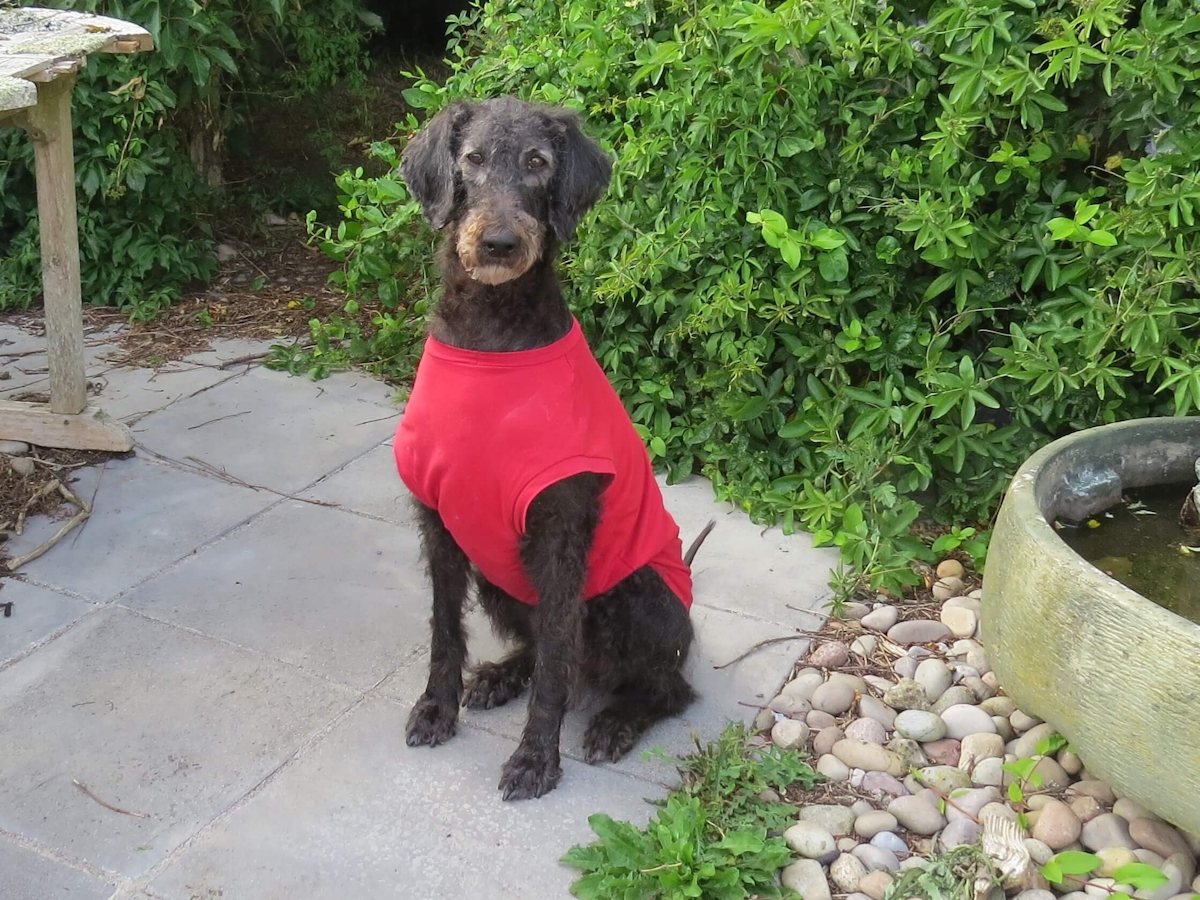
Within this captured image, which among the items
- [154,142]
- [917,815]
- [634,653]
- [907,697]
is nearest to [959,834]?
[917,815]

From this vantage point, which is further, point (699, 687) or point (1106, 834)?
point (699, 687)

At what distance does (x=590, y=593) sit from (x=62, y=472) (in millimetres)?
2280

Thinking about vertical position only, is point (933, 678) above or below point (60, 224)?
below

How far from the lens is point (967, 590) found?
370 centimetres

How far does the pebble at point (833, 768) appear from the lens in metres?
2.82

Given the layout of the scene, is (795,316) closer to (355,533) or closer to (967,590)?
(967,590)

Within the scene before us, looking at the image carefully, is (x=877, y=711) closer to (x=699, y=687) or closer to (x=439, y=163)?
(x=699, y=687)

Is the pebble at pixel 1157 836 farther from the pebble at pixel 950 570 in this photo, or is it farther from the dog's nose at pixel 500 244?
the dog's nose at pixel 500 244

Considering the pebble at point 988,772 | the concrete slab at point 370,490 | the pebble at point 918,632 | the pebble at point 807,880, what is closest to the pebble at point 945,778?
the pebble at point 988,772

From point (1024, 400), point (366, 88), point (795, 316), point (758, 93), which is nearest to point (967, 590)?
point (1024, 400)

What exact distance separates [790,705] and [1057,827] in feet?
2.47

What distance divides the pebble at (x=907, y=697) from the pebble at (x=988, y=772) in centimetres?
28

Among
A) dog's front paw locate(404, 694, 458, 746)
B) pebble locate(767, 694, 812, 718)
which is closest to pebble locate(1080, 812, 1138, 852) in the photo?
pebble locate(767, 694, 812, 718)

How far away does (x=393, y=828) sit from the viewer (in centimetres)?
256
